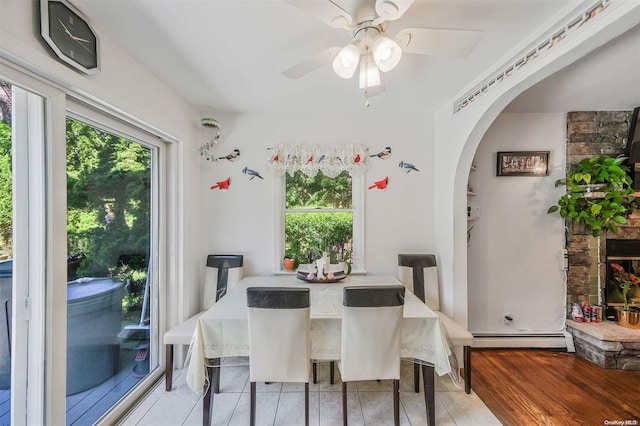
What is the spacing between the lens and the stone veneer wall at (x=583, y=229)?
2.77m

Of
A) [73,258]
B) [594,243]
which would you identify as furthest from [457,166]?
[73,258]

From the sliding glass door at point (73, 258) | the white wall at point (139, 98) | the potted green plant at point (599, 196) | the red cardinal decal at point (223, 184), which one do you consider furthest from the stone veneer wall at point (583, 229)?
the sliding glass door at point (73, 258)

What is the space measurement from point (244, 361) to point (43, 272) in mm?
1778

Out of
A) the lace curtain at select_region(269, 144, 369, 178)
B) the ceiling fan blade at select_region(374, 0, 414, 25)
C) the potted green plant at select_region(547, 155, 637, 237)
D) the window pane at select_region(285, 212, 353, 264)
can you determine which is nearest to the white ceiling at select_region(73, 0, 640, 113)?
the ceiling fan blade at select_region(374, 0, 414, 25)

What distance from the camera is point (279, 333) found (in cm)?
160

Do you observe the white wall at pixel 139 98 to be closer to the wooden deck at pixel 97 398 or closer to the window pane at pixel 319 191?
the wooden deck at pixel 97 398

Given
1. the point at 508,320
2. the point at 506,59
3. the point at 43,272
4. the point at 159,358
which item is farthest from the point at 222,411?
the point at 506,59

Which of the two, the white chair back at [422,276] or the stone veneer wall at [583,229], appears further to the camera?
the stone veneer wall at [583,229]

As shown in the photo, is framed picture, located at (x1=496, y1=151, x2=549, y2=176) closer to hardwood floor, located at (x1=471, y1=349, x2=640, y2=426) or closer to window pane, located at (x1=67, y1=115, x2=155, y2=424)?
hardwood floor, located at (x1=471, y1=349, x2=640, y2=426)

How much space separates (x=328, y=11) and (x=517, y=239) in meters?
3.00

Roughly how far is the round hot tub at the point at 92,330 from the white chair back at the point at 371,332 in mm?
1630

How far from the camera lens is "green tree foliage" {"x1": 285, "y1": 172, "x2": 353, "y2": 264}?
299 centimetres

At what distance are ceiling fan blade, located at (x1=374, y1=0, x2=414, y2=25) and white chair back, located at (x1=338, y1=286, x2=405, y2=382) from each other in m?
1.37

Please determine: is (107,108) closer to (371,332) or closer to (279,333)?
(279,333)
